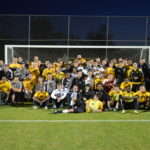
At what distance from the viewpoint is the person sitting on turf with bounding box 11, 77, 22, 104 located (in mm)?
A: 10008

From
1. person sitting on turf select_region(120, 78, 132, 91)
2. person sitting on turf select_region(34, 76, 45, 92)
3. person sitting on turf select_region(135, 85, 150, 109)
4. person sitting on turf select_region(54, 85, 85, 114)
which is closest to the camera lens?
person sitting on turf select_region(54, 85, 85, 114)

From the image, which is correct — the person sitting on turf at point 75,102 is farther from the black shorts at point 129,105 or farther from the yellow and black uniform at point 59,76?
the black shorts at point 129,105

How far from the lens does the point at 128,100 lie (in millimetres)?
8945

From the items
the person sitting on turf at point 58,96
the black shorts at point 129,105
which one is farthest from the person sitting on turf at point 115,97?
the person sitting on turf at point 58,96

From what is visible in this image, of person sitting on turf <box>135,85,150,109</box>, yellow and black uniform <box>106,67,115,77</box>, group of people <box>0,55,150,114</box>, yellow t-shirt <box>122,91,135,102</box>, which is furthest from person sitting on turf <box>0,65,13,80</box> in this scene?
person sitting on turf <box>135,85,150,109</box>

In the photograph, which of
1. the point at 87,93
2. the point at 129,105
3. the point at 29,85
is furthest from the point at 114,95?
the point at 29,85

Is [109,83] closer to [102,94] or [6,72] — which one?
[102,94]

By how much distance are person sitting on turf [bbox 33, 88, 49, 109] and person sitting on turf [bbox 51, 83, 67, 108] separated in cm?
27

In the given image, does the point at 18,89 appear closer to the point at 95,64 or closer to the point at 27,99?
the point at 27,99

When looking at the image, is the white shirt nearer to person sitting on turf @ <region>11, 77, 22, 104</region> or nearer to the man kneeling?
the man kneeling

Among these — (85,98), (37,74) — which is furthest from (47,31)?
(85,98)

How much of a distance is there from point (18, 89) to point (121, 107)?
4079mm
